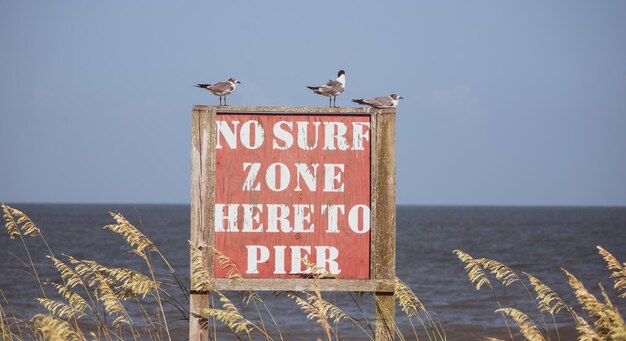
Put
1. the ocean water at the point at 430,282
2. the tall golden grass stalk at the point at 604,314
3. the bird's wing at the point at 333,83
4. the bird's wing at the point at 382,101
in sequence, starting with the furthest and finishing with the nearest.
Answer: the ocean water at the point at 430,282 < the bird's wing at the point at 333,83 < the bird's wing at the point at 382,101 < the tall golden grass stalk at the point at 604,314

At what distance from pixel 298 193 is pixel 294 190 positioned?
36 mm

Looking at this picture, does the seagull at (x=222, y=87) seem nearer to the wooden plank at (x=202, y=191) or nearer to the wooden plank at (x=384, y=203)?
the wooden plank at (x=202, y=191)

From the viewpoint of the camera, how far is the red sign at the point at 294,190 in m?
5.97

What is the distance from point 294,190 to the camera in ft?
19.6

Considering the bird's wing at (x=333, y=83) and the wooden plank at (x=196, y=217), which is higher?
the bird's wing at (x=333, y=83)

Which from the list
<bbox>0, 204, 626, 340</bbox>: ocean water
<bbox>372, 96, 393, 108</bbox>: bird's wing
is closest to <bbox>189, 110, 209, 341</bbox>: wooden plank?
<bbox>0, 204, 626, 340</bbox>: ocean water

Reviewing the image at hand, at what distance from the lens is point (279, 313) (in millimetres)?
20250

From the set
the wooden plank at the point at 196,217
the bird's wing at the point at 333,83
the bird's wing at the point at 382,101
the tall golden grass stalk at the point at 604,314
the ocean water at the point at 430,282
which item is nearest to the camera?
the tall golden grass stalk at the point at 604,314

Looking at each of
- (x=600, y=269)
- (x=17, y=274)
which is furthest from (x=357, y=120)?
(x=600, y=269)

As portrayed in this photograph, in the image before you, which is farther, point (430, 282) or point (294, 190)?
point (430, 282)

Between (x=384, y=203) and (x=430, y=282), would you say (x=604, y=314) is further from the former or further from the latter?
(x=430, y=282)

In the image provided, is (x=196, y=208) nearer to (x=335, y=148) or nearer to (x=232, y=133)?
(x=232, y=133)

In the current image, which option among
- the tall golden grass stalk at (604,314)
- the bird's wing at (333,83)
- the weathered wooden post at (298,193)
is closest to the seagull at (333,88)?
the bird's wing at (333,83)

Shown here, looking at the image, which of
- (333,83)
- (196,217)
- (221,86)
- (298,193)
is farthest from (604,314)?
(221,86)
